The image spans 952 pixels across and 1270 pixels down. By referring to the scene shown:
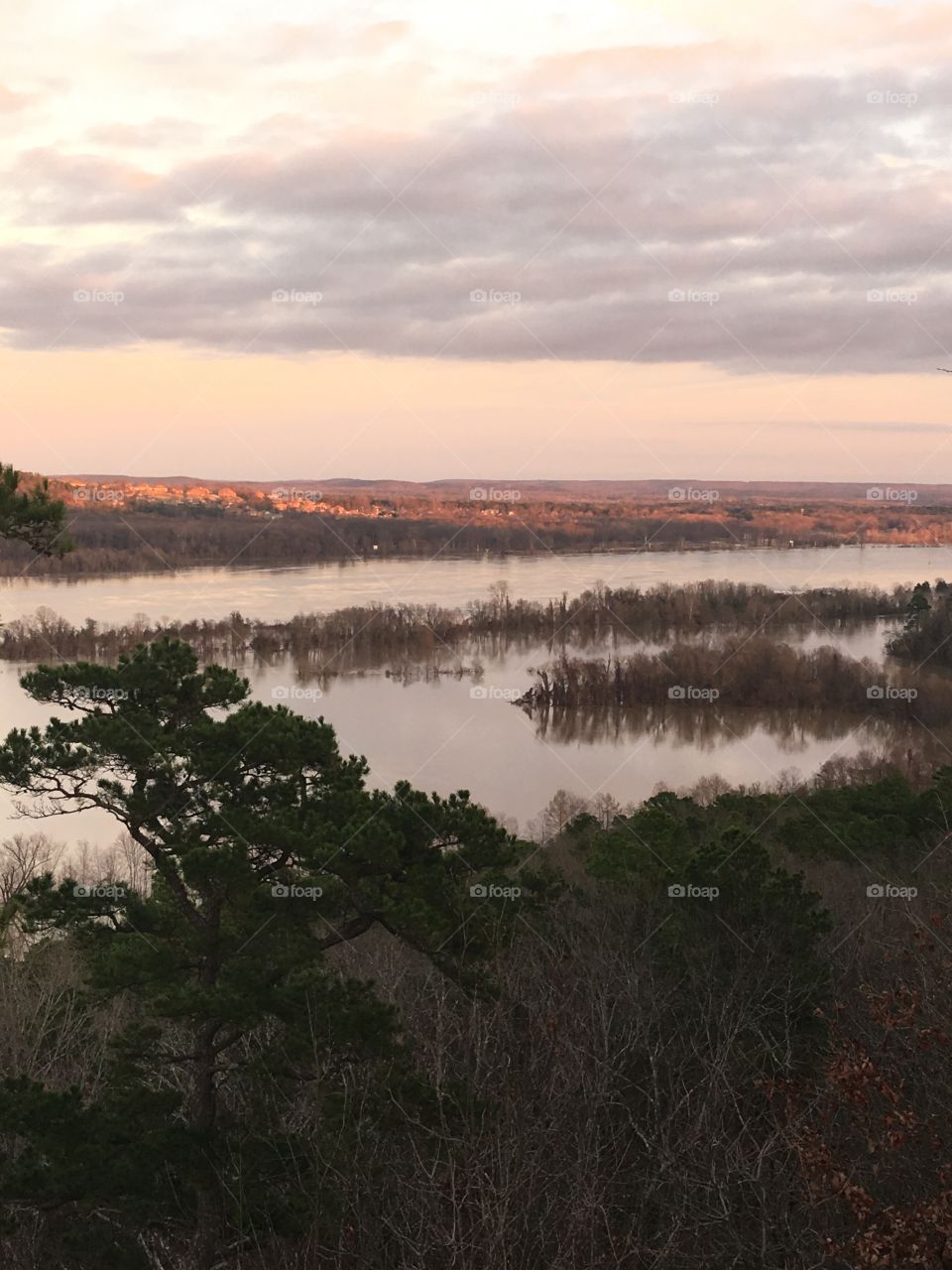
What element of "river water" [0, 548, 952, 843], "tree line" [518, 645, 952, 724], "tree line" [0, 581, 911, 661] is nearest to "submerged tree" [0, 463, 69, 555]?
"river water" [0, 548, 952, 843]

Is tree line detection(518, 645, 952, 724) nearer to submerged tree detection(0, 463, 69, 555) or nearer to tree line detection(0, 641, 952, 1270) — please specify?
tree line detection(0, 641, 952, 1270)

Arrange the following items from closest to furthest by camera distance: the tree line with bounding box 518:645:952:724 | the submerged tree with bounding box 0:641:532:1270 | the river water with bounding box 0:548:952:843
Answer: the submerged tree with bounding box 0:641:532:1270
the river water with bounding box 0:548:952:843
the tree line with bounding box 518:645:952:724

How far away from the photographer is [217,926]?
8172 mm

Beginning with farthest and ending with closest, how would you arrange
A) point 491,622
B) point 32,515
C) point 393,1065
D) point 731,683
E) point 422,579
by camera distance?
point 422,579 < point 491,622 < point 731,683 < point 32,515 < point 393,1065

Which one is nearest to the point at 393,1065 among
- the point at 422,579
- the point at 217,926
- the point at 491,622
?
the point at 217,926

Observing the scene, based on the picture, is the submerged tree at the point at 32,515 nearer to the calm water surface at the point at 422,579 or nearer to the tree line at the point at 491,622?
the tree line at the point at 491,622

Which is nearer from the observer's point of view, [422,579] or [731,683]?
[731,683]

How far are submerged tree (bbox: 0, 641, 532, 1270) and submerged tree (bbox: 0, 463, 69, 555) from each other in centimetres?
124

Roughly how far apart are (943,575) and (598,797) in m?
63.2

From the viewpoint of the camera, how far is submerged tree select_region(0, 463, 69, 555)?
718 centimetres

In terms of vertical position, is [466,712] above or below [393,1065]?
below

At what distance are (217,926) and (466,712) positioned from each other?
46094 mm

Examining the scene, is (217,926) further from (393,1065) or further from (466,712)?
(466,712)

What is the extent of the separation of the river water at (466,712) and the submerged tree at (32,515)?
2982 centimetres
